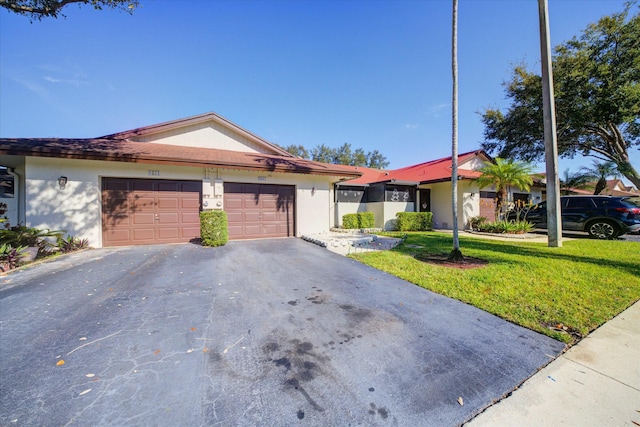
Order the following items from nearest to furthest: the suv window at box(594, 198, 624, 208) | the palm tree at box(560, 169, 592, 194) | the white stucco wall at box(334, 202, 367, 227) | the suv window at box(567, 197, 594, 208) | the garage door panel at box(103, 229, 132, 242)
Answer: the garage door panel at box(103, 229, 132, 242)
the suv window at box(594, 198, 624, 208)
the suv window at box(567, 197, 594, 208)
the white stucco wall at box(334, 202, 367, 227)
the palm tree at box(560, 169, 592, 194)

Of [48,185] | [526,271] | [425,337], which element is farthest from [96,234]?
[526,271]

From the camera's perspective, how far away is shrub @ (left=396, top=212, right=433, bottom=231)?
1345 centimetres

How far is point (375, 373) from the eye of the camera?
7.24ft

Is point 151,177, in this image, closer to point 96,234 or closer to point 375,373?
point 96,234

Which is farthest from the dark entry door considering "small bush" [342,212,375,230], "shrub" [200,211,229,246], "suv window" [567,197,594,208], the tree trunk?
"shrub" [200,211,229,246]

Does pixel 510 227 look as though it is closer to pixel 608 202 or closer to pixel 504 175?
pixel 504 175

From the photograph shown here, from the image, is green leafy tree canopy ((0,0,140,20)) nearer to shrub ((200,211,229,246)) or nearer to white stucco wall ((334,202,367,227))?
shrub ((200,211,229,246))

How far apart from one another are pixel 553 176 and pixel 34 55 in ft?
60.5

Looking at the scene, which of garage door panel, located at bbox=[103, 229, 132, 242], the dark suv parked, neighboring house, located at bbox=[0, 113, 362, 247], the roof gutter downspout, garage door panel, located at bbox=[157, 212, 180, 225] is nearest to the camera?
neighboring house, located at bbox=[0, 113, 362, 247]

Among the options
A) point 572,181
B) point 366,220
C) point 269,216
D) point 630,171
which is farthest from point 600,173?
point 269,216

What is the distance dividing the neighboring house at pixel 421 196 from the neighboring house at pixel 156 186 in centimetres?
353

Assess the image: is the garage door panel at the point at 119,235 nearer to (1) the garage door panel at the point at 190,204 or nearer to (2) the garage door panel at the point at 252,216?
(1) the garage door panel at the point at 190,204

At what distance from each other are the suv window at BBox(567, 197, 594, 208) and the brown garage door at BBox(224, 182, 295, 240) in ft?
42.7

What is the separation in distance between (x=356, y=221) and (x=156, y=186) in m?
9.15
